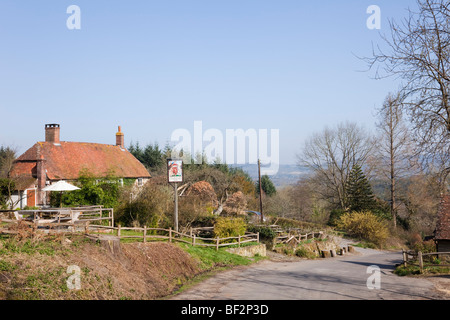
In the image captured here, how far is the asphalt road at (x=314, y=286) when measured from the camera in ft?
43.8

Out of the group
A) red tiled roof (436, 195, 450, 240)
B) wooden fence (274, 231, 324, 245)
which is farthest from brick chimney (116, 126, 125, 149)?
red tiled roof (436, 195, 450, 240)

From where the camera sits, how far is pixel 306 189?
2496 inches

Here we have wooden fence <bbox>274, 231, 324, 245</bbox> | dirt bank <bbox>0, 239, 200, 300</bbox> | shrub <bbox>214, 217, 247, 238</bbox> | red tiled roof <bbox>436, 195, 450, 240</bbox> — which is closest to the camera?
dirt bank <bbox>0, 239, 200, 300</bbox>

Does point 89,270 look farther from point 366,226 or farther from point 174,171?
point 366,226

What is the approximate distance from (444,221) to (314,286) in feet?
52.6

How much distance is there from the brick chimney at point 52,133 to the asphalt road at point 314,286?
84.3 feet

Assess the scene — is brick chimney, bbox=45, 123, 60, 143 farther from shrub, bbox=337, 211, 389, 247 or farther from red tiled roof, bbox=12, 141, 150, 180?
shrub, bbox=337, 211, 389, 247

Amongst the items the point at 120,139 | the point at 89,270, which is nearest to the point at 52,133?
the point at 120,139

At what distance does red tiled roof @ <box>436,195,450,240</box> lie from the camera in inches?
1007

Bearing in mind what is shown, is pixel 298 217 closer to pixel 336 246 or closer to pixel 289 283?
pixel 336 246

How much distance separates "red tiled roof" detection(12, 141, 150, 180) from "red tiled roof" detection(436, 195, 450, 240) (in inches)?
932

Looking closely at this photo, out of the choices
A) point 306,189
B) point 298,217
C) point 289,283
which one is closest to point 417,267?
point 289,283

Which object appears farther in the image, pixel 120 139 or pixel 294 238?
pixel 120 139

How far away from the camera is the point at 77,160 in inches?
1479
